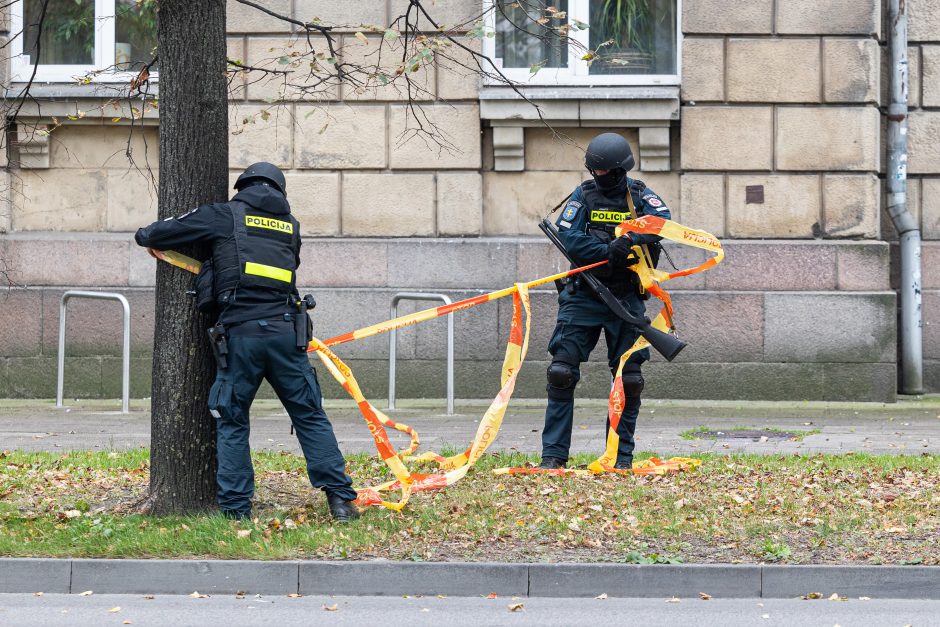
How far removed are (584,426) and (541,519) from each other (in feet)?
13.4

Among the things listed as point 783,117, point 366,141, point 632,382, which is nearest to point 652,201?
point 632,382

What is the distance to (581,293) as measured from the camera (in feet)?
27.3

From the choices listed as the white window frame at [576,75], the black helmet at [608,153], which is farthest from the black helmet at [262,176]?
the white window frame at [576,75]

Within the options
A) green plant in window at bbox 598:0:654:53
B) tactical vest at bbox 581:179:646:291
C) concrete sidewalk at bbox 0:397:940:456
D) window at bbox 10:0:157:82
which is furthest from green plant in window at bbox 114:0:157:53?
tactical vest at bbox 581:179:646:291

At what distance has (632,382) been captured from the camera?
8.27 meters

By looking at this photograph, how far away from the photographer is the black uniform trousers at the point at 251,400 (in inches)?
269

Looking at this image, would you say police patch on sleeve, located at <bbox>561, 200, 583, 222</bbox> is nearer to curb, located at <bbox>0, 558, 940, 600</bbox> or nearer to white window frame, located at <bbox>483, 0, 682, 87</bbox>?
curb, located at <bbox>0, 558, 940, 600</bbox>

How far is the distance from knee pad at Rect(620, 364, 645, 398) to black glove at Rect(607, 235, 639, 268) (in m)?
0.71

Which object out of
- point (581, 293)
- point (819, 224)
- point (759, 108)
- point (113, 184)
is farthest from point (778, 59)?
point (113, 184)

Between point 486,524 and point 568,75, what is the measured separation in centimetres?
688

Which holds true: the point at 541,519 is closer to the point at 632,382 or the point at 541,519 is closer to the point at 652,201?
the point at 632,382

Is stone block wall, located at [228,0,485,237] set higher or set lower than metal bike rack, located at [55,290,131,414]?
higher

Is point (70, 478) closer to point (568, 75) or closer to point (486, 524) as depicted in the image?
point (486, 524)

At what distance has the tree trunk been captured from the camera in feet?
23.2
